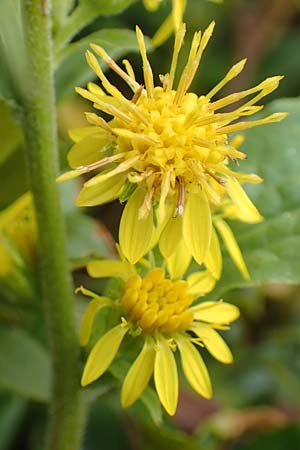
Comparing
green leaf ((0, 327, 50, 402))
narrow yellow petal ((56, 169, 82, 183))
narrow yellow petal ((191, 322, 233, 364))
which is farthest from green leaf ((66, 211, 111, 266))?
narrow yellow petal ((56, 169, 82, 183))

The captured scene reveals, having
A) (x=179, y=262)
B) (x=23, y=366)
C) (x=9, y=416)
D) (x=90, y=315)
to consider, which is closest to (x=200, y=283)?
(x=179, y=262)

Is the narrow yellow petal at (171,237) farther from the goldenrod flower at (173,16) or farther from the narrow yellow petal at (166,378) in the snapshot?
the goldenrod flower at (173,16)

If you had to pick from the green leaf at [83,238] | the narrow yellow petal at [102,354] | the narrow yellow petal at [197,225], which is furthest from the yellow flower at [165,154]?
the green leaf at [83,238]

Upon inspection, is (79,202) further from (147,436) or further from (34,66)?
(147,436)

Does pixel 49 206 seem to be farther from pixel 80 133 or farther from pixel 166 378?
pixel 166 378

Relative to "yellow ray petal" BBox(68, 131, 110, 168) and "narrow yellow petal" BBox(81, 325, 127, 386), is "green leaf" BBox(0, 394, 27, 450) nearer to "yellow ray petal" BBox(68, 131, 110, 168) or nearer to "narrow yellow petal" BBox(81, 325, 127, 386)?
"narrow yellow petal" BBox(81, 325, 127, 386)

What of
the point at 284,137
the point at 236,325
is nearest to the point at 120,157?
the point at 284,137

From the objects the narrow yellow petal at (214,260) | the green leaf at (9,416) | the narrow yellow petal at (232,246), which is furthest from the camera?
the green leaf at (9,416)
